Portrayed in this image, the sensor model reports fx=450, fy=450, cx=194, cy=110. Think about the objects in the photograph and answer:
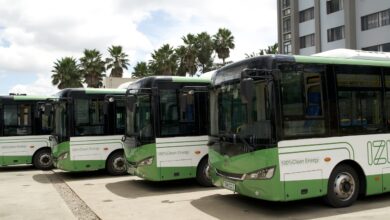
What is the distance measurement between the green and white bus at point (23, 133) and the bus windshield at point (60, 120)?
2476mm

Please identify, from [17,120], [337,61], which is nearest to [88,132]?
[17,120]

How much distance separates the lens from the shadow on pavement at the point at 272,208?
8320mm

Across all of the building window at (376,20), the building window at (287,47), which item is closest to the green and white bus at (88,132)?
the building window at (376,20)

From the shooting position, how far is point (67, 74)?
164 ft

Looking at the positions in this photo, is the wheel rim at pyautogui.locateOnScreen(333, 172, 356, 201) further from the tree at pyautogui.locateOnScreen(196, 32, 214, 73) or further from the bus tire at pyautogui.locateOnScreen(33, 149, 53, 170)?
the tree at pyautogui.locateOnScreen(196, 32, 214, 73)

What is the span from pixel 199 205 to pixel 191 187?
259cm

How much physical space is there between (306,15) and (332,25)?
4568 millimetres

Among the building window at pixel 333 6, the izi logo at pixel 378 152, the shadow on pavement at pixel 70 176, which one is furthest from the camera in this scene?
the building window at pixel 333 6

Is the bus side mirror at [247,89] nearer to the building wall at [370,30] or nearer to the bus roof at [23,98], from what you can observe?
the bus roof at [23,98]

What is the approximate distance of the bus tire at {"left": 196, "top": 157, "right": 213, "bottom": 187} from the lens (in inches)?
456

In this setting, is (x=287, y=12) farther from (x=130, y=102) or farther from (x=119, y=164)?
(x=130, y=102)

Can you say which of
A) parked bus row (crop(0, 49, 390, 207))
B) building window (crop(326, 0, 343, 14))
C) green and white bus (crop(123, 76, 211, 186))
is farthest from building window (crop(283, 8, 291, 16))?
green and white bus (crop(123, 76, 211, 186))

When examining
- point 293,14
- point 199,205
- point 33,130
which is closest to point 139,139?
point 199,205

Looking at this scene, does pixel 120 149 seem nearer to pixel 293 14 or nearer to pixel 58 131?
pixel 58 131
